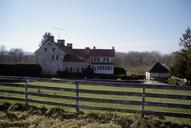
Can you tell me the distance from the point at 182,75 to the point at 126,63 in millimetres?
58581

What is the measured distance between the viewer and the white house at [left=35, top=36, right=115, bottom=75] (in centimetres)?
5709

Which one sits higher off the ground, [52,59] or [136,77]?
[52,59]

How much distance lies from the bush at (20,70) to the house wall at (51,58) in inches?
104

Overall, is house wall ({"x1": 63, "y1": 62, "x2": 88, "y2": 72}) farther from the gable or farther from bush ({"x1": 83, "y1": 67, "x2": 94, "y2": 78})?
the gable

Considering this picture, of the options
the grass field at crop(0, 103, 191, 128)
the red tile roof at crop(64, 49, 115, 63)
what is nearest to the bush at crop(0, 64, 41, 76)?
the red tile roof at crop(64, 49, 115, 63)

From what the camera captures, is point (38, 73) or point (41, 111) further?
point (38, 73)

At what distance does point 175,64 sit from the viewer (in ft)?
150

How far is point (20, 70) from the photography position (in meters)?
48.7

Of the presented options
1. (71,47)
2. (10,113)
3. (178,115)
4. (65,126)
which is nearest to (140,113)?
(178,115)

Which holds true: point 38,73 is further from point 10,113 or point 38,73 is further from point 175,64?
point 10,113

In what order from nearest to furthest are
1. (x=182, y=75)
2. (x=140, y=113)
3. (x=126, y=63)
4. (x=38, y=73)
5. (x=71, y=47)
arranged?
(x=140, y=113), (x=182, y=75), (x=38, y=73), (x=71, y=47), (x=126, y=63)

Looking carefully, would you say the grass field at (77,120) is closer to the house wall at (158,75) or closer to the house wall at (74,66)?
the house wall at (158,75)

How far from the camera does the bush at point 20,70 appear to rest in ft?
146

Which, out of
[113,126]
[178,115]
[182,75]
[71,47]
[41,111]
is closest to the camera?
[113,126]
